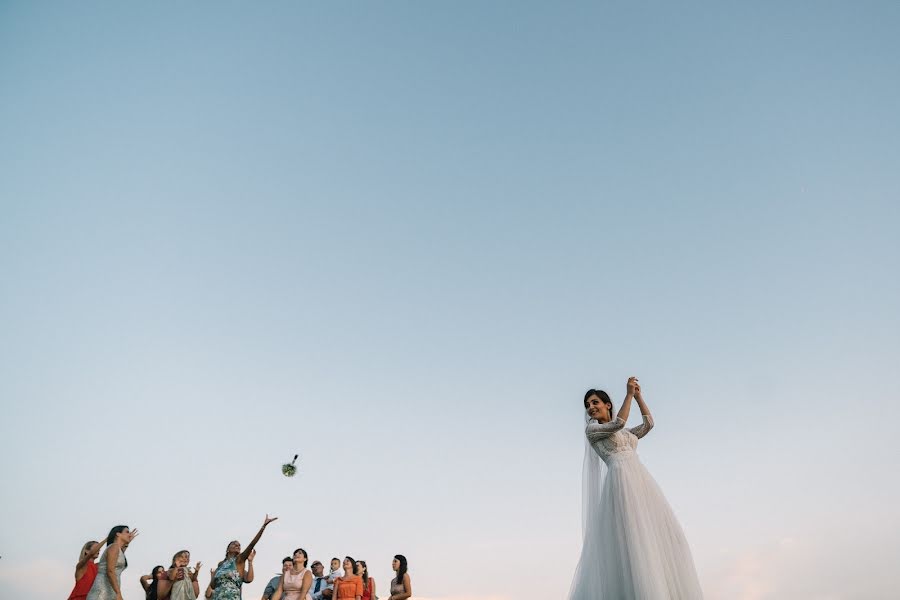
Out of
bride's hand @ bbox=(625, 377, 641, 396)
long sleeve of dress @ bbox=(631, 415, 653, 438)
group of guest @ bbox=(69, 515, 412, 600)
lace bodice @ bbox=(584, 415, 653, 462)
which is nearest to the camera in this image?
bride's hand @ bbox=(625, 377, 641, 396)

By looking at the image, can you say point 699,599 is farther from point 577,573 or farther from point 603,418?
point 603,418

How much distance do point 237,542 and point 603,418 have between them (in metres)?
8.96

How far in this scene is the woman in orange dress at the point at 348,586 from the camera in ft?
37.4

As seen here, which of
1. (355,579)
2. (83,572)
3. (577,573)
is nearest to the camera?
(577,573)

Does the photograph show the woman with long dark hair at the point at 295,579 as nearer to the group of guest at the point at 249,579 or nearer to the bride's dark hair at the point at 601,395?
the group of guest at the point at 249,579

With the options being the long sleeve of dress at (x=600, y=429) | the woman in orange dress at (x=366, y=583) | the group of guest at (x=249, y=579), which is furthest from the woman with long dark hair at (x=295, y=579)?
the long sleeve of dress at (x=600, y=429)

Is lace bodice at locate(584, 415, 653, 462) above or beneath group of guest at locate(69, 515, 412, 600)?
above

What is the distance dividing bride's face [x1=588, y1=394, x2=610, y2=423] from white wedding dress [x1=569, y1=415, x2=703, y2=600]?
155 mm

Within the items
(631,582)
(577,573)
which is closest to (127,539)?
(577,573)

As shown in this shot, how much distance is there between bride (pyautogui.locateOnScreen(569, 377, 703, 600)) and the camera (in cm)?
553

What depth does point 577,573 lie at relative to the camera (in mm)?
6000

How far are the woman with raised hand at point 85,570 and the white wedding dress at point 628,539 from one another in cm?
800

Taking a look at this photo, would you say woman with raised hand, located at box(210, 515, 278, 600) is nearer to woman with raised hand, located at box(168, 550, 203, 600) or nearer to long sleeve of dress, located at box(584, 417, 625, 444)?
woman with raised hand, located at box(168, 550, 203, 600)

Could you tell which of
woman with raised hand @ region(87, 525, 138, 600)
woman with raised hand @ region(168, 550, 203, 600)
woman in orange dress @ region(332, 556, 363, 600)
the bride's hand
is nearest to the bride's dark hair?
the bride's hand
